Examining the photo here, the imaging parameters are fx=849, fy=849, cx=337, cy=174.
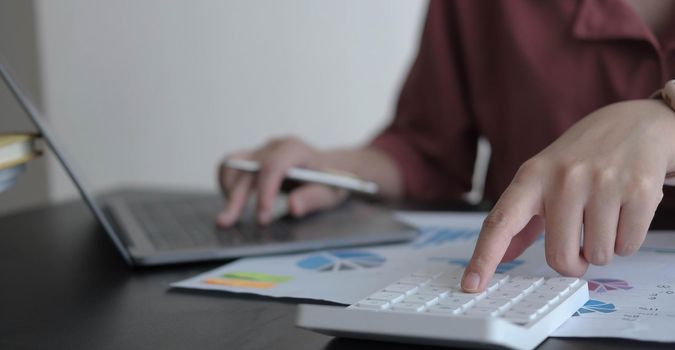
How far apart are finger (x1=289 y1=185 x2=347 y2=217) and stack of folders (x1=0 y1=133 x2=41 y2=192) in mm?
324

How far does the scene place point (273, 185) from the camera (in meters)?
0.94

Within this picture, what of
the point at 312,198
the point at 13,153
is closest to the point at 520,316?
the point at 13,153

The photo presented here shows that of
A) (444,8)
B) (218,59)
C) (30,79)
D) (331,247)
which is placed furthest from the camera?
(218,59)

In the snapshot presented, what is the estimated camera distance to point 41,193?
256 cm

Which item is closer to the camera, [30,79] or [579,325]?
[579,325]

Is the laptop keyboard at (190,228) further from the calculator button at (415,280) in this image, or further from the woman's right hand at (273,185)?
the calculator button at (415,280)

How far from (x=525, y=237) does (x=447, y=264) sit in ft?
0.27

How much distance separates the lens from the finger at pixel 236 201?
905 millimetres

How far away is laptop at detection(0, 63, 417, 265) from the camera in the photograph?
0.74 m

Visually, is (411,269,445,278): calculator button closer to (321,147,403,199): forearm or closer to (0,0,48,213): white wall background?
(321,147,403,199): forearm

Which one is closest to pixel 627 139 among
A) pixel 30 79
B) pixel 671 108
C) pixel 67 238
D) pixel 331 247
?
pixel 671 108

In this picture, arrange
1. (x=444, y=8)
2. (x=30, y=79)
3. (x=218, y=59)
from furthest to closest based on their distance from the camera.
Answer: (x=218, y=59)
(x=30, y=79)
(x=444, y=8)

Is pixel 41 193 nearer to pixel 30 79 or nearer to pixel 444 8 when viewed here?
pixel 30 79

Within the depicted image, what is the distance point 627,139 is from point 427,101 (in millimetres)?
682
